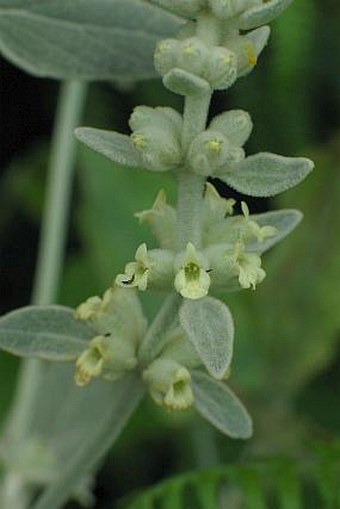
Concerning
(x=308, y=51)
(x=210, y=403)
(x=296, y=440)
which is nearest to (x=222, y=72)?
(x=210, y=403)

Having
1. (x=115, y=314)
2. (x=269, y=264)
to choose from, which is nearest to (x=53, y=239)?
(x=269, y=264)

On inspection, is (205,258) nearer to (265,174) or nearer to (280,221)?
(265,174)

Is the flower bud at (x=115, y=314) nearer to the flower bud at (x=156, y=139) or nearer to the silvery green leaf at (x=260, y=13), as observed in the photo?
the flower bud at (x=156, y=139)

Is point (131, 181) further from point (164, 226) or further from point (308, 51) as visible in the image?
point (164, 226)

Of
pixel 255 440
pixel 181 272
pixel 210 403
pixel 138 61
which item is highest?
pixel 138 61

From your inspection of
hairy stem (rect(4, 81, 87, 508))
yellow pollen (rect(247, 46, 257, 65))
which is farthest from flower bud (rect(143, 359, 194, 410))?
hairy stem (rect(4, 81, 87, 508))

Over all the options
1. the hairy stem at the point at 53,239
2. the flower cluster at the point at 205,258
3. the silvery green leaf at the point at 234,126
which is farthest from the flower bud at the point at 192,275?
the hairy stem at the point at 53,239

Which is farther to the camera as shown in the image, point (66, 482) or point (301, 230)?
point (301, 230)
